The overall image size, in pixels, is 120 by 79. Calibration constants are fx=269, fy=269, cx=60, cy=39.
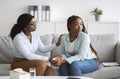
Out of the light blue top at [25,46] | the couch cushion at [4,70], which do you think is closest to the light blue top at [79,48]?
the light blue top at [25,46]

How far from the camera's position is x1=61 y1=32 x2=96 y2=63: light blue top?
3.00 metres

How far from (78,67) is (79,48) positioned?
25 centimetres

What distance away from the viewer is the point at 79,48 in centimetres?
308

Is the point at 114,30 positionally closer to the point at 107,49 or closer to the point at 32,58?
the point at 107,49

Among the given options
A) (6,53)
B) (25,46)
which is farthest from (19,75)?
(6,53)

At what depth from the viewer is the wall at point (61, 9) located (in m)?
5.22

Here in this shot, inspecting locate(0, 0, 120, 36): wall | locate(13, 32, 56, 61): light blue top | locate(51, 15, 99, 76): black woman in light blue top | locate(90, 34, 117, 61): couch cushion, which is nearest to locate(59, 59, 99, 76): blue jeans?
locate(51, 15, 99, 76): black woman in light blue top

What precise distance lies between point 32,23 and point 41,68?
557 mm

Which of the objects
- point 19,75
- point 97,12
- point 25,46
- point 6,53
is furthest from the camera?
point 97,12

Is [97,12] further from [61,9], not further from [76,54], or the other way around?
[76,54]

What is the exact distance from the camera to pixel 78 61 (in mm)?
2996

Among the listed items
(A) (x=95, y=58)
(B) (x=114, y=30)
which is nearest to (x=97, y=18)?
(B) (x=114, y=30)

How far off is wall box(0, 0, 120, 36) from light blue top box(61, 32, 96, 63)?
2.03 m

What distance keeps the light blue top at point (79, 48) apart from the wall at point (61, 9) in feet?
6.67
